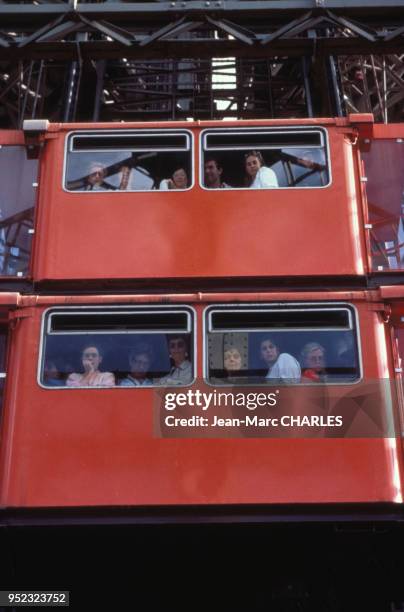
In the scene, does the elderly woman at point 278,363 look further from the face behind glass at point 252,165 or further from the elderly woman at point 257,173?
the face behind glass at point 252,165

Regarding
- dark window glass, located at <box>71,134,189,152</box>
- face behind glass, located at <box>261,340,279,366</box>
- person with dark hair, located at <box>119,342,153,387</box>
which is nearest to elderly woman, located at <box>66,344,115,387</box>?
person with dark hair, located at <box>119,342,153,387</box>

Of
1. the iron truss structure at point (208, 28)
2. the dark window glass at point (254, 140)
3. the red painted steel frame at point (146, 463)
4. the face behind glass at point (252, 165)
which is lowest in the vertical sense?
the red painted steel frame at point (146, 463)

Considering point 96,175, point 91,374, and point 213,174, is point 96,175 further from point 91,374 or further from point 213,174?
point 91,374

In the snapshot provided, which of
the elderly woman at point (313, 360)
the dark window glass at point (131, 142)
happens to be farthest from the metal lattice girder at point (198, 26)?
the elderly woman at point (313, 360)

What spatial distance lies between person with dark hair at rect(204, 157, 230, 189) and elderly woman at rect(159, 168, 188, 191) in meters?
0.21

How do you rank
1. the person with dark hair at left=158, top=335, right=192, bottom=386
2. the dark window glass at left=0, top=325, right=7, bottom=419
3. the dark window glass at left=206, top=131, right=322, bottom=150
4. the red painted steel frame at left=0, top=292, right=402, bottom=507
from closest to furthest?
the red painted steel frame at left=0, top=292, right=402, bottom=507, the person with dark hair at left=158, top=335, right=192, bottom=386, the dark window glass at left=0, top=325, right=7, bottom=419, the dark window glass at left=206, top=131, right=322, bottom=150

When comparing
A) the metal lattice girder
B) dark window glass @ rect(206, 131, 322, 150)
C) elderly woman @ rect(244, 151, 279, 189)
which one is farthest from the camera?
the metal lattice girder

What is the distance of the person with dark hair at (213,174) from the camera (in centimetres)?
743

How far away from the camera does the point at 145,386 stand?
666cm

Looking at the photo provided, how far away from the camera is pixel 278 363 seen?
22.1 ft

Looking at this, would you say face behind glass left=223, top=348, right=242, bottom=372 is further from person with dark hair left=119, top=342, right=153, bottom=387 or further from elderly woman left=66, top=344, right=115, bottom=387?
elderly woman left=66, top=344, right=115, bottom=387

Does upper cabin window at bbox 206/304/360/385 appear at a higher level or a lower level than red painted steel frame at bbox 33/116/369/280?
lower

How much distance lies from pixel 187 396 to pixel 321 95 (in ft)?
18.7

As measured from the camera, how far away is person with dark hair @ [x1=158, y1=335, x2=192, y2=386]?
6.70m
